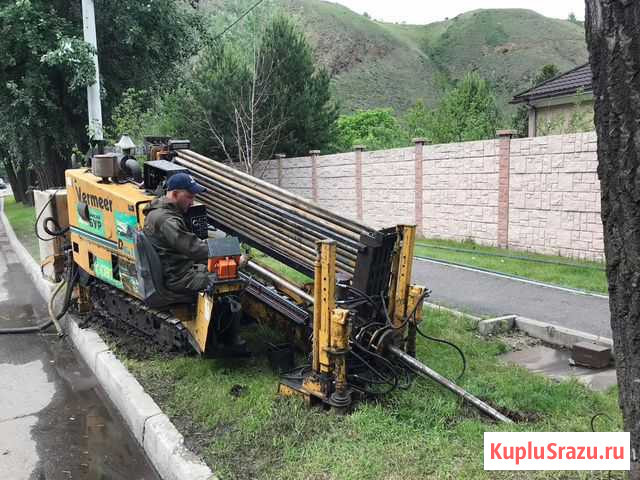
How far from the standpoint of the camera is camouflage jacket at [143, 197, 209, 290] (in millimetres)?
4734

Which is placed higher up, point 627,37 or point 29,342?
point 627,37

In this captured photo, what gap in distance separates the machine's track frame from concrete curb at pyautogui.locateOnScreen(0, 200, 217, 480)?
305 millimetres

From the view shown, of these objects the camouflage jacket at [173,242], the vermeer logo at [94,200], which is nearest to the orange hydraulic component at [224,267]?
the camouflage jacket at [173,242]

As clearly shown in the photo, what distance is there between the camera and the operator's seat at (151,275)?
4.76m

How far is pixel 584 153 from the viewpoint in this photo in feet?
35.0

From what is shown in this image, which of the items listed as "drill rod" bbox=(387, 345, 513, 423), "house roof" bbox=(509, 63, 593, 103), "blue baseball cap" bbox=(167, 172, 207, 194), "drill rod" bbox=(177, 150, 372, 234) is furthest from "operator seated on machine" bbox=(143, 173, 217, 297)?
"house roof" bbox=(509, 63, 593, 103)

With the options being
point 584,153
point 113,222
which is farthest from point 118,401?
point 584,153

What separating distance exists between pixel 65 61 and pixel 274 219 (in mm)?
7532

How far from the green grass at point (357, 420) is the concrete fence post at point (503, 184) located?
25.4 feet

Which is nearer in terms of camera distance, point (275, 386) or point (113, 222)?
point (275, 386)

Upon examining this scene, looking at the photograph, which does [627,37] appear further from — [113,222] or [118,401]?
[113,222]

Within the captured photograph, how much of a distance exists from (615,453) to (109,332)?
215 inches

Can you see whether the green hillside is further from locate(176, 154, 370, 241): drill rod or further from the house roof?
locate(176, 154, 370, 241): drill rod

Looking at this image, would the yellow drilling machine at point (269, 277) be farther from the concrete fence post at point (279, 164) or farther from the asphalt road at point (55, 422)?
the concrete fence post at point (279, 164)
